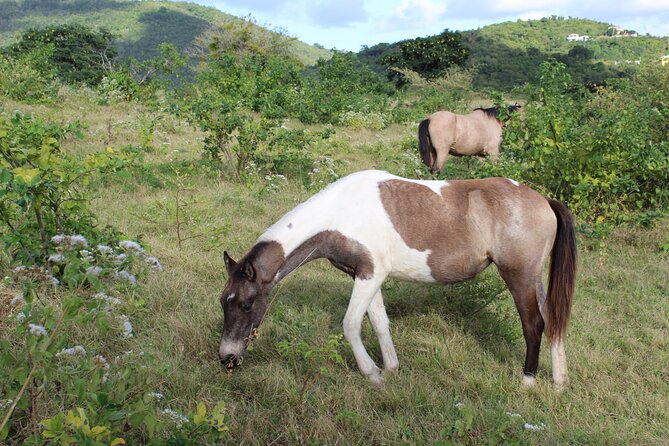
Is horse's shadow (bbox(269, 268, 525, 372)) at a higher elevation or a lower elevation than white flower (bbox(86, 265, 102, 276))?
lower

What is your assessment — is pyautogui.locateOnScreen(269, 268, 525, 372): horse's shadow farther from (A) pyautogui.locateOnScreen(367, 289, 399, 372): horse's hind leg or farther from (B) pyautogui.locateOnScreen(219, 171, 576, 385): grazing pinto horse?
(B) pyautogui.locateOnScreen(219, 171, 576, 385): grazing pinto horse

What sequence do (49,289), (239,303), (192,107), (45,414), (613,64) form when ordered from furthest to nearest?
(613,64) < (192,107) < (49,289) < (239,303) < (45,414)

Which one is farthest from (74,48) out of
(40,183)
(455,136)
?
(40,183)

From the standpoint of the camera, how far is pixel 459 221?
139 inches

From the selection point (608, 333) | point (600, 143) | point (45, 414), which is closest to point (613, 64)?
point (600, 143)

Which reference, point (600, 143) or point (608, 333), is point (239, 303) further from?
point (600, 143)

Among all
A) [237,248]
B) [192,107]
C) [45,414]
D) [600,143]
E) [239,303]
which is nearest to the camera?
[45,414]

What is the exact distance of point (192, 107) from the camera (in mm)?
8414

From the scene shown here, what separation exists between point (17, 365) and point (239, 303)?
1.57m

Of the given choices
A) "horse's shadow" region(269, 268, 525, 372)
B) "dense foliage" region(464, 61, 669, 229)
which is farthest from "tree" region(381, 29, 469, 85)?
"horse's shadow" region(269, 268, 525, 372)

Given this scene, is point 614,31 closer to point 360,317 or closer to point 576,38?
point 576,38

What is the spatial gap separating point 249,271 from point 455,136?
7476 mm

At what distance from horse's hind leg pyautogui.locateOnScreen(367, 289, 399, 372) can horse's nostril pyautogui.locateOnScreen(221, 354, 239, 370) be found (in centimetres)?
94

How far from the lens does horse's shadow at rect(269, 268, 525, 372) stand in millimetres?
4113
